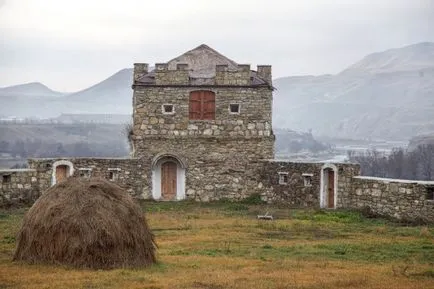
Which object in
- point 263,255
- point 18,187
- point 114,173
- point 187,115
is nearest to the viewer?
point 263,255

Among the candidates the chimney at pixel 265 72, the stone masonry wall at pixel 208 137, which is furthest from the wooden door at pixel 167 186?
the chimney at pixel 265 72

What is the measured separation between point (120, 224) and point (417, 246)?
27.4 feet

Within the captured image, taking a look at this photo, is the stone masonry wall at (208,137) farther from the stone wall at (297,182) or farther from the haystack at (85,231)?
the haystack at (85,231)

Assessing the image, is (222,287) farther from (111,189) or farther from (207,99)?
(207,99)

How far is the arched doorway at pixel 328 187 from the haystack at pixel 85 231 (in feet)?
49.2

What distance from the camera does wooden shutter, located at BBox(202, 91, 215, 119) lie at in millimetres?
34406

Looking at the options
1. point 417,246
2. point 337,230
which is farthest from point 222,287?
point 337,230

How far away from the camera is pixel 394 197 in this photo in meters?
28.1

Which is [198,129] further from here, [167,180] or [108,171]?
[108,171]

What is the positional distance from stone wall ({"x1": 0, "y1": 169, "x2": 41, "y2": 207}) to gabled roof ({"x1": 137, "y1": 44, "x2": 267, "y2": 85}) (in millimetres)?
6169

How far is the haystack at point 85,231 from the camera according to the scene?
16.7 m

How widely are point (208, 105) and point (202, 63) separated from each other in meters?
2.30

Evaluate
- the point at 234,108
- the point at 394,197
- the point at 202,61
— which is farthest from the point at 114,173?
the point at 394,197

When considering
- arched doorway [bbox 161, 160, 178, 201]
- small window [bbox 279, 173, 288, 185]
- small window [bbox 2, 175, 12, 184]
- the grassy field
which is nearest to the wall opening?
the grassy field
